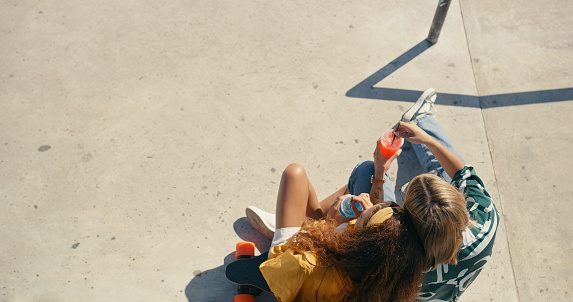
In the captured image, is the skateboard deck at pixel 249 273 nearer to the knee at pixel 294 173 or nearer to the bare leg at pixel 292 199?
the bare leg at pixel 292 199

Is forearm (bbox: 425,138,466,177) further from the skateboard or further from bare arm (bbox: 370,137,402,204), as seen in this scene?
the skateboard

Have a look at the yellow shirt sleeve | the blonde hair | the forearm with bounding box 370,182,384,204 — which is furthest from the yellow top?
the forearm with bounding box 370,182,384,204

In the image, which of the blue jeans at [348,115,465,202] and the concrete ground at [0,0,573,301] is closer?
the blue jeans at [348,115,465,202]

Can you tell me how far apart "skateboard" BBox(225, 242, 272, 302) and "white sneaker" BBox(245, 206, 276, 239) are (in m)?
0.23

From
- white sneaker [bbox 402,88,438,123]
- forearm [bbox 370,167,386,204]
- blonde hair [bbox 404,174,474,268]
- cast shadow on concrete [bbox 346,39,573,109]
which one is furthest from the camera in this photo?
cast shadow on concrete [bbox 346,39,573,109]

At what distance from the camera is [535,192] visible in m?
2.93

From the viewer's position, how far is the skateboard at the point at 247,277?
2.27 m

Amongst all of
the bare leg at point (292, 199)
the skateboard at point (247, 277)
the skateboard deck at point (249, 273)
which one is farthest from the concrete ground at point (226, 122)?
the bare leg at point (292, 199)

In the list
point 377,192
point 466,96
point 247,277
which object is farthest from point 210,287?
point 466,96

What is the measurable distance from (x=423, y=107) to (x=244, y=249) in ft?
4.94

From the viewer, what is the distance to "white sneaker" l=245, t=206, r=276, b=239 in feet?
8.53

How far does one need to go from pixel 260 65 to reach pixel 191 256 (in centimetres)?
152

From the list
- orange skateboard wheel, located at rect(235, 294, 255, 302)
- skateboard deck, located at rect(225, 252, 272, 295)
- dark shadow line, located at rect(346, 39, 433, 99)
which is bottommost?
orange skateboard wheel, located at rect(235, 294, 255, 302)

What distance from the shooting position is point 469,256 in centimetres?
182
